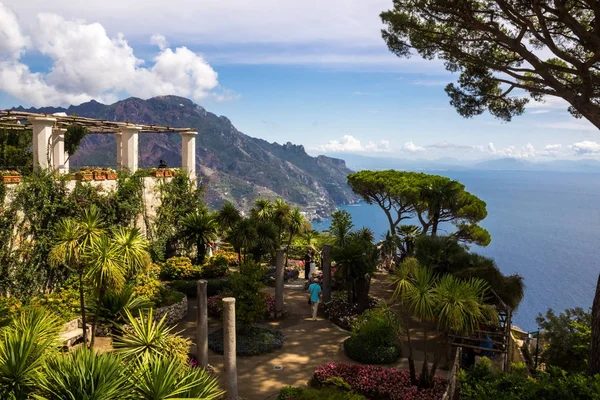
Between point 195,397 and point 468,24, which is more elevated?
point 468,24

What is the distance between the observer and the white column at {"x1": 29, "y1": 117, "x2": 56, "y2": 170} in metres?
16.5

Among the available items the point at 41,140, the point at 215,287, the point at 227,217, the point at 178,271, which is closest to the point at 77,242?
the point at 41,140

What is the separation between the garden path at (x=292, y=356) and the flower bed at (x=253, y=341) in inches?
7.8

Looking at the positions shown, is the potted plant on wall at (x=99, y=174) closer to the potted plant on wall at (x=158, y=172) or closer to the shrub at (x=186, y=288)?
the potted plant on wall at (x=158, y=172)

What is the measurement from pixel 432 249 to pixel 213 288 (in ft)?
32.6

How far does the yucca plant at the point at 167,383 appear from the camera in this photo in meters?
6.15

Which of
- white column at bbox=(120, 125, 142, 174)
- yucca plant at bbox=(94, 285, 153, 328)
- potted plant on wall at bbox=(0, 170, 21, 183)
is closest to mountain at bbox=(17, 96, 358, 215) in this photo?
white column at bbox=(120, 125, 142, 174)

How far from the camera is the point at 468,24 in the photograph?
46.8 ft

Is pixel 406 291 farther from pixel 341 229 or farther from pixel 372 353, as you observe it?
pixel 341 229

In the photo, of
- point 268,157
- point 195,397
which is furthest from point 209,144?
point 195,397

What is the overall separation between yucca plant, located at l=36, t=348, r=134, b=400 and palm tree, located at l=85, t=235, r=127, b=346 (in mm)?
4289

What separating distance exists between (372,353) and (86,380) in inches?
361

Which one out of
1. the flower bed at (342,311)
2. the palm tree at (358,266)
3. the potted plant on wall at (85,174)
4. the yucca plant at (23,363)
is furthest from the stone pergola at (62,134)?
the flower bed at (342,311)

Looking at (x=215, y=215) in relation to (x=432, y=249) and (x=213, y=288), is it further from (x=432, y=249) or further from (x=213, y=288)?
(x=432, y=249)
